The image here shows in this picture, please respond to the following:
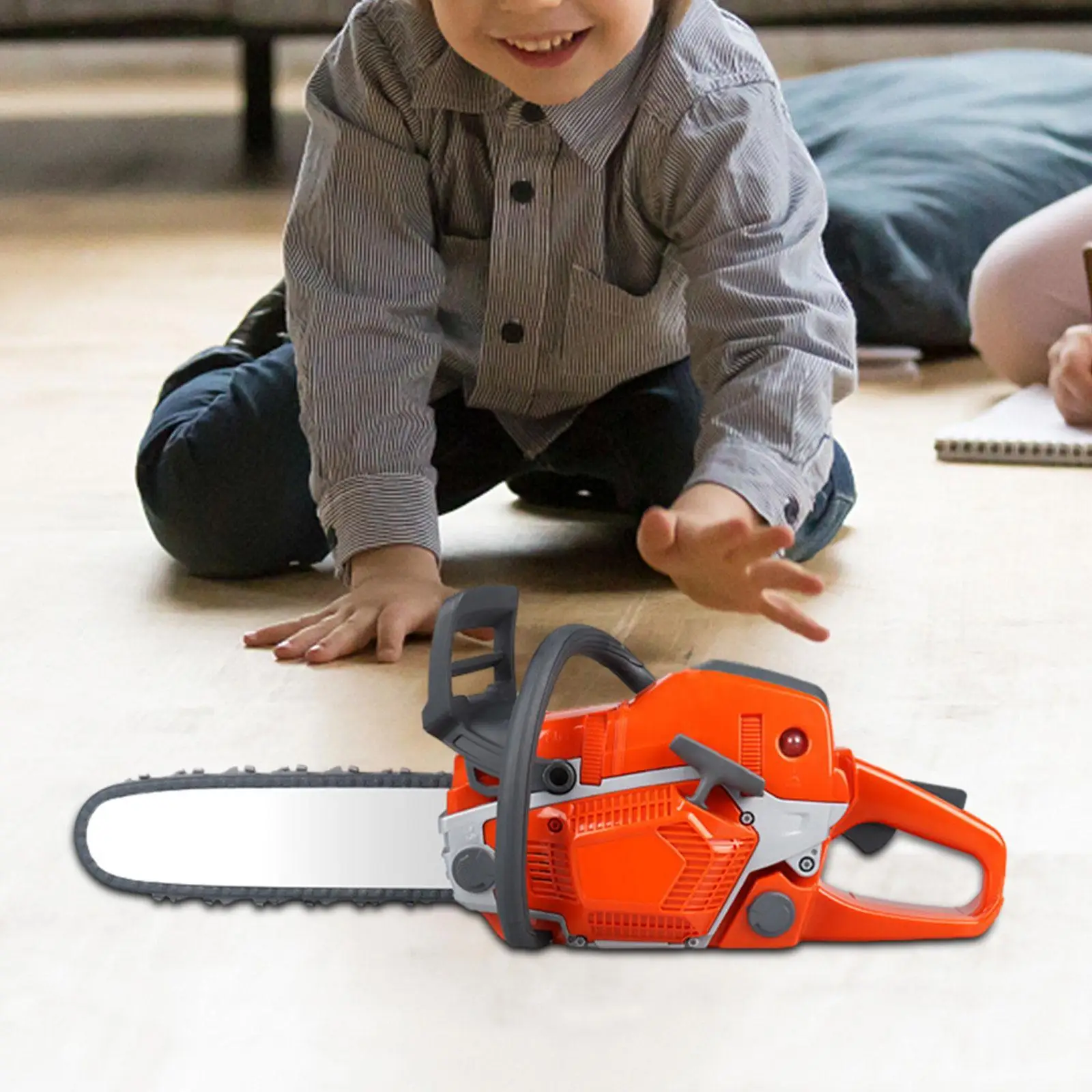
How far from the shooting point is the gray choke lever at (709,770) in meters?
0.63

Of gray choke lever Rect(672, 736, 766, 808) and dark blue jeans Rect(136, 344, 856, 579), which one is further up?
gray choke lever Rect(672, 736, 766, 808)

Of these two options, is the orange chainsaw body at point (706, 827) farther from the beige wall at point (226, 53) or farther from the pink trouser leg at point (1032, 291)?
the beige wall at point (226, 53)

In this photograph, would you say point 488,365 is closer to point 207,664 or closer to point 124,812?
point 207,664

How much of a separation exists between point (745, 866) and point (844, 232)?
3.64 ft

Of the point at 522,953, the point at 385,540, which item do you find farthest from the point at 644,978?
the point at 385,540

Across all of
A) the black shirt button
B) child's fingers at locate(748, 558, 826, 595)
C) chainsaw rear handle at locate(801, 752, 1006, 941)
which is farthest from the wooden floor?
the black shirt button

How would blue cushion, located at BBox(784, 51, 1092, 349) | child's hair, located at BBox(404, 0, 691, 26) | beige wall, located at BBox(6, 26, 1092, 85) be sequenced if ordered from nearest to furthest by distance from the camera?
child's hair, located at BBox(404, 0, 691, 26), blue cushion, located at BBox(784, 51, 1092, 349), beige wall, located at BBox(6, 26, 1092, 85)

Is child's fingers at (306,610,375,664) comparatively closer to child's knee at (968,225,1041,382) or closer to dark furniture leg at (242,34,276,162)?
child's knee at (968,225,1041,382)

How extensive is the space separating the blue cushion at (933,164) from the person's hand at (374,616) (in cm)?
79

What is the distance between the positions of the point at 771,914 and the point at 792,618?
0.40 ft

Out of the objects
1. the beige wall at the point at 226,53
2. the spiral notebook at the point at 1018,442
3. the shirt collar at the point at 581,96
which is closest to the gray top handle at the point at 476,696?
the shirt collar at the point at 581,96

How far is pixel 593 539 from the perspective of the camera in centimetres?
123

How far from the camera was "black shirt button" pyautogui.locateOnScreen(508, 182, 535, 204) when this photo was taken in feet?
3.27

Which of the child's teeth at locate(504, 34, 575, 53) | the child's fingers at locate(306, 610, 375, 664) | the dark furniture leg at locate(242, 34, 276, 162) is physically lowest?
the dark furniture leg at locate(242, 34, 276, 162)
